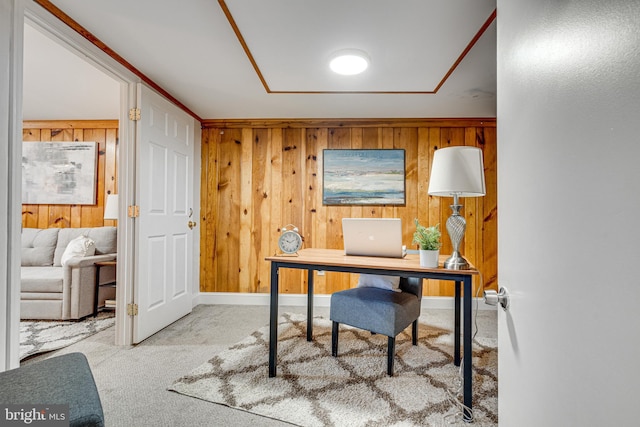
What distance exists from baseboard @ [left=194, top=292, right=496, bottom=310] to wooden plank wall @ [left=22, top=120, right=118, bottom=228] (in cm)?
154

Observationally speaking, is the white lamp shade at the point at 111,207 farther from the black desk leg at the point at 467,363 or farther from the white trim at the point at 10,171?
the black desk leg at the point at 467,363

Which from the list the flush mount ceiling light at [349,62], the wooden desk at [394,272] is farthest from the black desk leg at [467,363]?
the flush mount ceiling light at [349,62]

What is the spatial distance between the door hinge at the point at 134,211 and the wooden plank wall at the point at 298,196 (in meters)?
1.20

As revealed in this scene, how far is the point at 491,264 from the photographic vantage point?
3422 mm

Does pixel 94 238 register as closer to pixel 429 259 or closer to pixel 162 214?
pixel 162 214

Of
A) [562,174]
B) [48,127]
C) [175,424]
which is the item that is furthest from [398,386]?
[48,127]

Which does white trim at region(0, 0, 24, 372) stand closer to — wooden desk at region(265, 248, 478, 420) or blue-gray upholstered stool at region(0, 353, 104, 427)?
blue-gray upholstered stool at region(0, 353, 104, 427)

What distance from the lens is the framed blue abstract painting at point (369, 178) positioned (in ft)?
11.3

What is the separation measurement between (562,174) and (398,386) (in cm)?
166

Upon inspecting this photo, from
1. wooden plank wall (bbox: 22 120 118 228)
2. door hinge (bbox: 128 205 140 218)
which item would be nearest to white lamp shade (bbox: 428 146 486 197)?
door hinge (bbox: 128 205 140 218)

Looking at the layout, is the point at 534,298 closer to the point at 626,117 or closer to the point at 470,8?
the point at 626,117

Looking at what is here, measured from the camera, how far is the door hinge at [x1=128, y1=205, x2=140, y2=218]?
2.42 meters

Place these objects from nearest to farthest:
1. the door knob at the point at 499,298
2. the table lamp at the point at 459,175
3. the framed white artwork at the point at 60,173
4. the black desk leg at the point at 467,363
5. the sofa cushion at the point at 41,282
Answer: the door knob at the point at 499,298
the black desk leg at the point at 467,363
the table lamp at the point at 459,175
the sofa cushion at the point at 41,282
the framed white artwork at the point at 60,173

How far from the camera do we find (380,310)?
192 centimetres
